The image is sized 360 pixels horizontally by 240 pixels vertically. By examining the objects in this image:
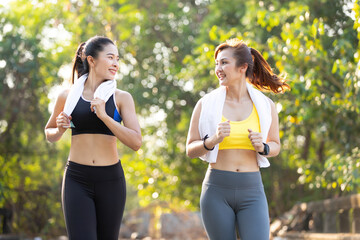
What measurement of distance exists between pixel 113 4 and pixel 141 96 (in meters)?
2.60

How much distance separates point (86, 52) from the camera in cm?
445

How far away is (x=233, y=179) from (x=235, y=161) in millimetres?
133

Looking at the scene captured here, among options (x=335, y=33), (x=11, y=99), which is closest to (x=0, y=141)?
(x=11, y=99)

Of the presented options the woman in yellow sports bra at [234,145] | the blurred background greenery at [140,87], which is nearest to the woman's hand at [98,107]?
the woman in yellow sports bra at [234,145]

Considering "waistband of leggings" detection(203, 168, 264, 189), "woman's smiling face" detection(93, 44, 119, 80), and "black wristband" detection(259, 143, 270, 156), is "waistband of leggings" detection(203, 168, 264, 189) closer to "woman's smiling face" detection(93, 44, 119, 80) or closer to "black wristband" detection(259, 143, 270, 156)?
"black wristband" detection(259, 143, 270, 156)

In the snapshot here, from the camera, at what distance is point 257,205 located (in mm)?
4109

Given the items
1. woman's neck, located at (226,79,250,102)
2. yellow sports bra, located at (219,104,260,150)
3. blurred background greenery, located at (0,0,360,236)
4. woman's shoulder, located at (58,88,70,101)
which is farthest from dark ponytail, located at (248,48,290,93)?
blurred background greenery, located at (0,0,360,236)

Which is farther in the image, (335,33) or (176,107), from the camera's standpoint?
(176,107)

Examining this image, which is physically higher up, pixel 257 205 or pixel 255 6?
pixel 255 6

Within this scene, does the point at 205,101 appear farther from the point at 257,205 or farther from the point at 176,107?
the point at 176,107

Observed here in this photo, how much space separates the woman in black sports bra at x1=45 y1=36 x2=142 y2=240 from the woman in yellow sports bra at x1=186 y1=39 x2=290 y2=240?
1.65 feet

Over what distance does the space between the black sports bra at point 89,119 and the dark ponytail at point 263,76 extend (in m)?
1.05

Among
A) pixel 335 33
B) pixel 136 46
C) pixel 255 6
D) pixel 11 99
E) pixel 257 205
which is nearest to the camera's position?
pixel 257 205

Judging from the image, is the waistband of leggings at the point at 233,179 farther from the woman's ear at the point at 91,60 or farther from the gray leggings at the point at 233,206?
the woman's ear at the point at 91,60
